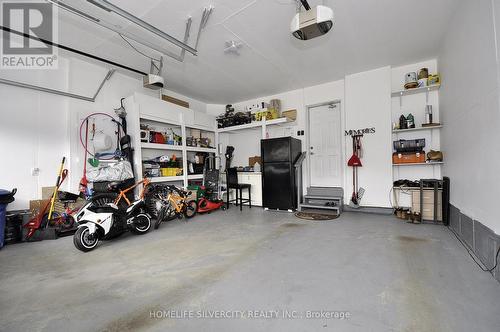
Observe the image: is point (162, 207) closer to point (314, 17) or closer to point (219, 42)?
point (219, 42)

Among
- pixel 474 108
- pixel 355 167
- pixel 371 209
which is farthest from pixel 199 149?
pixel 474 108

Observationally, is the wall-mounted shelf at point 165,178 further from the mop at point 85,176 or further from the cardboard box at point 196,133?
the cardboard box at point 196,133

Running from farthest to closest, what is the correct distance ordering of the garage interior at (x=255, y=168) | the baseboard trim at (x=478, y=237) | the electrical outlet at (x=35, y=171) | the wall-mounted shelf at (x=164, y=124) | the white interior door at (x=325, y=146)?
the white interior door at (x=325, y=146) → the wall-mounted shelf at (x=164, y=124) → the electrical outlet at (x=35, y=171) → the baseboard trim at (x=478, y=237) → the garage interior at (x=255, y=168)

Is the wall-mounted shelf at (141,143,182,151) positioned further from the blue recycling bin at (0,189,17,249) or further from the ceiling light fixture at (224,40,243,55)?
the ceiling light fixture at (224,40,243,55)

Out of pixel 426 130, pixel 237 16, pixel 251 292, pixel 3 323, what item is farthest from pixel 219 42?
pixel 426 130

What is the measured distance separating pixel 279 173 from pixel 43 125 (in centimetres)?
485

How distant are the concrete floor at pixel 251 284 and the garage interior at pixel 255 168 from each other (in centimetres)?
2

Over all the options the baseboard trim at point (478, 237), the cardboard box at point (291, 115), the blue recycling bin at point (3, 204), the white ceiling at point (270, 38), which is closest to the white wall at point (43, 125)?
the blue recycling bin at point (3, 204)

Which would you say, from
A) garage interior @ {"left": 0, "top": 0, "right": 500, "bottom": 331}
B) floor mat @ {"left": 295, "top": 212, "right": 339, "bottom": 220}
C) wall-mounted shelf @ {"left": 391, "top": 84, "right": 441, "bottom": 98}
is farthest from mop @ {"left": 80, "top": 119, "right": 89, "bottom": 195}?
wall-mounted shelf @ {"left": 391, "top": 84, "right": 441, "bottom": 98}

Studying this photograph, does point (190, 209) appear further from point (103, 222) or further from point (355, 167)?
point (355, 167)

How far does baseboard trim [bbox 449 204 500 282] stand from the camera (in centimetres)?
210

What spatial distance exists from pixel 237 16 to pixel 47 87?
367 centimetres

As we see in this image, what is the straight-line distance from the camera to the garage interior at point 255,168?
6.02ft

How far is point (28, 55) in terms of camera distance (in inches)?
149
